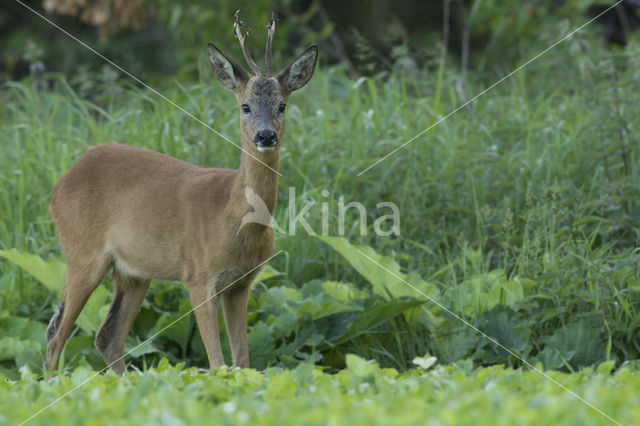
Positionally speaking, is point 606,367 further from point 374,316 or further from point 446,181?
point 446,181

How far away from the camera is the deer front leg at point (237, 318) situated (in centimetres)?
432

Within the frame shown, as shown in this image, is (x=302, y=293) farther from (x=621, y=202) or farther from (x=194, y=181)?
(x=621, y=202)

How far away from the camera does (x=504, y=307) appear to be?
15.2ft

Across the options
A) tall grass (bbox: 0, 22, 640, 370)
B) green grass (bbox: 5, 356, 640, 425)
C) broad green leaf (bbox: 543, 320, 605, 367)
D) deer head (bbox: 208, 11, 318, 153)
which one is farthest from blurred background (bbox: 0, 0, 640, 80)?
green grass (bbox: 5, 356, 640, 425)

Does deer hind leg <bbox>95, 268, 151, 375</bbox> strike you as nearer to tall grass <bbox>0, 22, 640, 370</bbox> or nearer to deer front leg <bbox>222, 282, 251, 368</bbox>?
deer front leg <bbox>222, 282, 251, 368</bbox>

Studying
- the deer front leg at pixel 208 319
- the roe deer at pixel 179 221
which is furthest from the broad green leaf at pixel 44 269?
the deer front leg at pixel 208 319

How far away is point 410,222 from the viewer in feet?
18.7

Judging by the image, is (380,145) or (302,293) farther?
(380,145)

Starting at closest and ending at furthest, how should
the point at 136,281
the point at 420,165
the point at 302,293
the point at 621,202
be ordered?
the point at 136,281 < the point at 302,293 < the point at 621,202 < the point at 420,165

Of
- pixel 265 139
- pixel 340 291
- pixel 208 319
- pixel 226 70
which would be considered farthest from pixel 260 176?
pixel 340 291

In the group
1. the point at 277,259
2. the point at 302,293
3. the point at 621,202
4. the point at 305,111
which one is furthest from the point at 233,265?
the point at 305,111

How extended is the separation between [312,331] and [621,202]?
2178 millimetres

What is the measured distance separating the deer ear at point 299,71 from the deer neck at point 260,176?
35 cm

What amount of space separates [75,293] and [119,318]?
288mm
